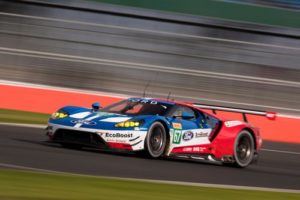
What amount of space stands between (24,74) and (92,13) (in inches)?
132

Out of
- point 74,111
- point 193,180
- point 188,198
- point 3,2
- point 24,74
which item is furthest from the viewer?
point 3,2

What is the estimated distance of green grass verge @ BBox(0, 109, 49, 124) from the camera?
1739cm

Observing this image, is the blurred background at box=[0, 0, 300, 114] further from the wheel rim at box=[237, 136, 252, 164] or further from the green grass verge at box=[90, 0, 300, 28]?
the wheel rim at box=[237, 136, 252, 164]

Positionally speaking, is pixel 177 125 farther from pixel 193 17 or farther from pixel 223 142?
pixel 193 17

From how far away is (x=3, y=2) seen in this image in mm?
24594

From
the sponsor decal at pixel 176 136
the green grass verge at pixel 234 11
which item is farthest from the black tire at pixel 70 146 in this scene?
the green grass verge at pixel 234 11

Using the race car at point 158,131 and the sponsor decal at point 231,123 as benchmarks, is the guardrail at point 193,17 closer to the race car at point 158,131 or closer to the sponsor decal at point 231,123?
the race car at point 158,131

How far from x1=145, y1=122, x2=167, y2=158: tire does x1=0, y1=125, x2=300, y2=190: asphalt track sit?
0.17 meters

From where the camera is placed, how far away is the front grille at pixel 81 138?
1132cm

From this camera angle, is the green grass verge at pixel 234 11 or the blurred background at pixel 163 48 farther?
the green grass verge at pixel 234 11

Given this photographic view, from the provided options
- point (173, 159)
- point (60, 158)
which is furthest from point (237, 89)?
point (60, 158)

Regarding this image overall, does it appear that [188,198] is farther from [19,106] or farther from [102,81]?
[102,81]

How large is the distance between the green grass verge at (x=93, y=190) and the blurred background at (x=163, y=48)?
13.8 metres

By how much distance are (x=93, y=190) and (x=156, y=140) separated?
4256mm
